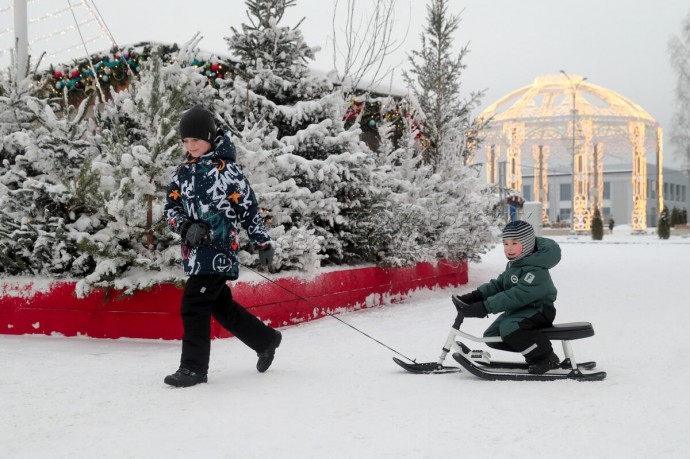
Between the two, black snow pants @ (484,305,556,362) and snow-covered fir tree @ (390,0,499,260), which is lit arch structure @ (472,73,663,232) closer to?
snow-covered fir tree @ (390,0,499,260)

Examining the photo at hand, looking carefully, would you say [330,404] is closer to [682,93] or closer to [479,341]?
[479,341]

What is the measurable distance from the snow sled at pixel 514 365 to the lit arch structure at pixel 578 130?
40.1 metres

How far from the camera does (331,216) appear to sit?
7.49m

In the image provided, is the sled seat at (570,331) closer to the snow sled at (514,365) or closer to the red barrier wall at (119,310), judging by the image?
the snow sled at (514,365)

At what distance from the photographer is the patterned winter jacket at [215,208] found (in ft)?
14.2

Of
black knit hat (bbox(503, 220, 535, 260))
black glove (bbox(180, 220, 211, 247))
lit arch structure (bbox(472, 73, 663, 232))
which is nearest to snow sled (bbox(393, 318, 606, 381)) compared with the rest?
black knit hat (bbox(503, 220, 535, 260))

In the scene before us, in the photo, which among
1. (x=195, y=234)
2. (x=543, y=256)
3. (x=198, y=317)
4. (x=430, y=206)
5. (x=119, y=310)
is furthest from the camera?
(x=430, y=206)

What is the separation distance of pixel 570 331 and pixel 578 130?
43999 millimetres

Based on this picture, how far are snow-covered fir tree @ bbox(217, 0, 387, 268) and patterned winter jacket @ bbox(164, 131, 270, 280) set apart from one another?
2.35m

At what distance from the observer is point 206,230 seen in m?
4.25

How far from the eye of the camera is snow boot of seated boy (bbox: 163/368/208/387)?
4.18 m

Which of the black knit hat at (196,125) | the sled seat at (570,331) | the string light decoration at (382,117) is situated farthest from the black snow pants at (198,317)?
the string light decoration at (382,117)

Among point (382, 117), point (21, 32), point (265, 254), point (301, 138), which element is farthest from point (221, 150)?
point (382, 117)

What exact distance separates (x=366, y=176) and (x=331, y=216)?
2.77 ft
